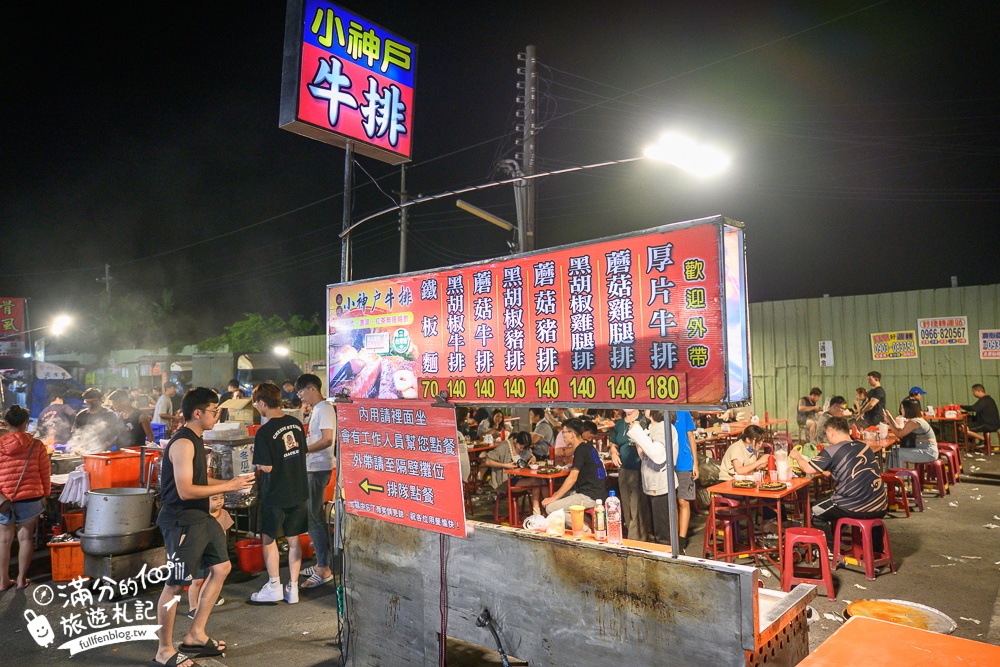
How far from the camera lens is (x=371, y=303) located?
510cm

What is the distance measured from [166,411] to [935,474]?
16.5 metres

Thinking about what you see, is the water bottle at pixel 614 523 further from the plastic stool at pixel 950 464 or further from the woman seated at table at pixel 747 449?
the plastic stool at pixel 950 464

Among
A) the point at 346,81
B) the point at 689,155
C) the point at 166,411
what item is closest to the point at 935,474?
the point at 689,155

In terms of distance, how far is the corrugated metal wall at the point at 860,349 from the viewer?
15875 mm

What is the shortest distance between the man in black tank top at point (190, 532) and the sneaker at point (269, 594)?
1.03m

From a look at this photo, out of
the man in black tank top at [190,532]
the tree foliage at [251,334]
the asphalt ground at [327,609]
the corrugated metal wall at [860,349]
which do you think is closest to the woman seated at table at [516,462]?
the asphalt ground at [327,609]

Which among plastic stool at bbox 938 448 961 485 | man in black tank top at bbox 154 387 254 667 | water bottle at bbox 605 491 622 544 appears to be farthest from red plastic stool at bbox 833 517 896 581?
man in black tank top at bbox 154 387 254 667

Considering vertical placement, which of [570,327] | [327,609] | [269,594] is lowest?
[327,609]

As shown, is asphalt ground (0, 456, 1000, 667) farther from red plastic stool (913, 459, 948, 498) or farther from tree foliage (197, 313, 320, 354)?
tree foliage (197, 313, 320, 354)

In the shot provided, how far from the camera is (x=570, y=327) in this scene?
3.91 m

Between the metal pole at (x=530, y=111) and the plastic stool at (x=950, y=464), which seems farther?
the metal pole at (x=530, y=111)

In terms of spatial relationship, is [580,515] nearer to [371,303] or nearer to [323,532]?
[371,303]

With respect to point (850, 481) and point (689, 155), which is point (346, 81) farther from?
point (850, 481)

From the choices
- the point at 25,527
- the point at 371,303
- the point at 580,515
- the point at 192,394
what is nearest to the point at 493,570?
the point at 580,515
